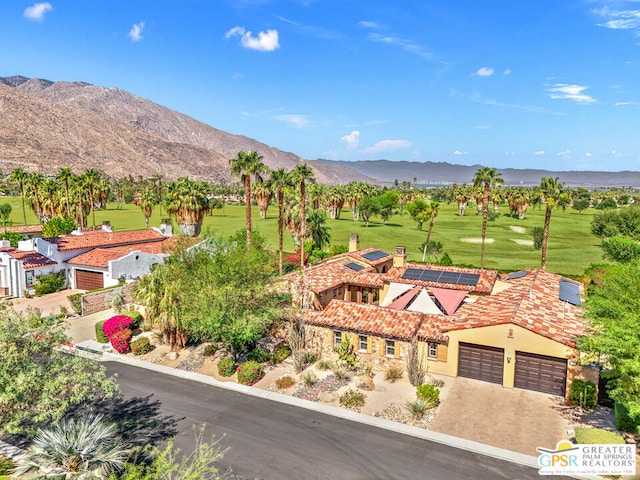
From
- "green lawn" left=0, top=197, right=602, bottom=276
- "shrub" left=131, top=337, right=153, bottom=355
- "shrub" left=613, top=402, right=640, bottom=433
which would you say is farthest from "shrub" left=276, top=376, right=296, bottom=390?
"green lawn" left=0, top=197, right=602, bottom=276

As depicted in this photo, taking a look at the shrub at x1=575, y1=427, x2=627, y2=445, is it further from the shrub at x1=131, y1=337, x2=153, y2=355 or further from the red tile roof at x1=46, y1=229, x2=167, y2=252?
the red tile roof at x1=46, y1=229, x2=167, y2=252

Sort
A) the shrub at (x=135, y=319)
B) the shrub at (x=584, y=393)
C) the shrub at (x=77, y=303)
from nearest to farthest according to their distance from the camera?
the shrub at (x=584, y=393) → the shrub at (x=135, y=319) → the shrub at (x=77, y=303)

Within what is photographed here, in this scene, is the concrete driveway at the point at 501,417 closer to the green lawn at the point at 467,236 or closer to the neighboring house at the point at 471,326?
the neighboring house at the point at 471,326

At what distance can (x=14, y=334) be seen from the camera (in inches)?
581

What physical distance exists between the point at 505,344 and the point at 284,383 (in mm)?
12461

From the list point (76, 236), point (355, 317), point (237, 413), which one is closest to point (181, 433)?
point (237, 413)

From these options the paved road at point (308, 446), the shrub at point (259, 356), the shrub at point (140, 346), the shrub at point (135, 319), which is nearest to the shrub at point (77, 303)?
the shrub at point (135, 319)

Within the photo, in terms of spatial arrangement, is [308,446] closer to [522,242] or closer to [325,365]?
[325,365]

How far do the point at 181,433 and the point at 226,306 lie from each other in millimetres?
7651

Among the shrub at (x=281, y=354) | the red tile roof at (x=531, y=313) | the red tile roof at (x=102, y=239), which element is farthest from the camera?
the red tile roof at (x=102, y=239)

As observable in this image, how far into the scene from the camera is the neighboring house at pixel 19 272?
4228 centimetres

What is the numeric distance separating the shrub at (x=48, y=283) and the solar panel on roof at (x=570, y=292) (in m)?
46.2

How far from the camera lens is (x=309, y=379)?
24.1 m

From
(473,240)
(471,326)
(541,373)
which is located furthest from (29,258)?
(473,240)
